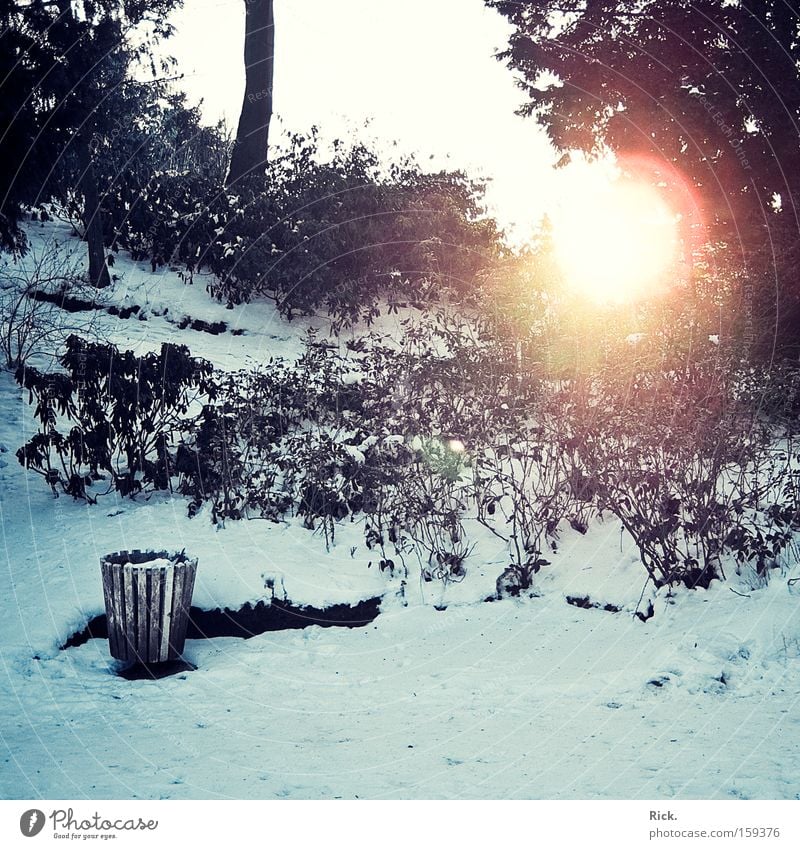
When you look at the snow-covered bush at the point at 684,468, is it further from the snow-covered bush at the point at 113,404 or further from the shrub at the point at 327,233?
the shrub at the point at 327,233

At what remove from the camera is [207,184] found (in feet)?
44.0

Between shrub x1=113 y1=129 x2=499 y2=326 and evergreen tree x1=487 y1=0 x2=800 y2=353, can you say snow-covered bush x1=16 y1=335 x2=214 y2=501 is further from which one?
evergreen tree x1=487 y1=0 x2=800 y2=353

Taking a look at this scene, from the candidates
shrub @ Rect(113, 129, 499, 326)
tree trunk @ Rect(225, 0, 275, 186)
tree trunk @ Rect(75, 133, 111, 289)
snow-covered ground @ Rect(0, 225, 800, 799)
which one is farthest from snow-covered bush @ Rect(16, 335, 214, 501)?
tree trunk @ Rect(225, 0, 275, 186)

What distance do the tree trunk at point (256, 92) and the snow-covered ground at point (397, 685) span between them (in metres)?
9.02

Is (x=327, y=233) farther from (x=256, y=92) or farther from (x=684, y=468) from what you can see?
(x=684, y=468)

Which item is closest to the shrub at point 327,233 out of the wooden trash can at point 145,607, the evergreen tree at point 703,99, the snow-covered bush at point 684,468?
the evergreen tree at point 703,99

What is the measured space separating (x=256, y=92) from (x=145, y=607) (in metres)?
11.8

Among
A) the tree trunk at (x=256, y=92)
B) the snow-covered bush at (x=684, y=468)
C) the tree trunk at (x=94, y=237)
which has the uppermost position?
the tree trunk at (x=256, y=92)

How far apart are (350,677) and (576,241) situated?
7.45m

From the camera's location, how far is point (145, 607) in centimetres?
484

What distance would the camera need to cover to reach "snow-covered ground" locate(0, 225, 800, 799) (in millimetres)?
3443

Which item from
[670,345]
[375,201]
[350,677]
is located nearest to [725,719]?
[350,677]

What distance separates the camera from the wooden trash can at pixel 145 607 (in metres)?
4.81
